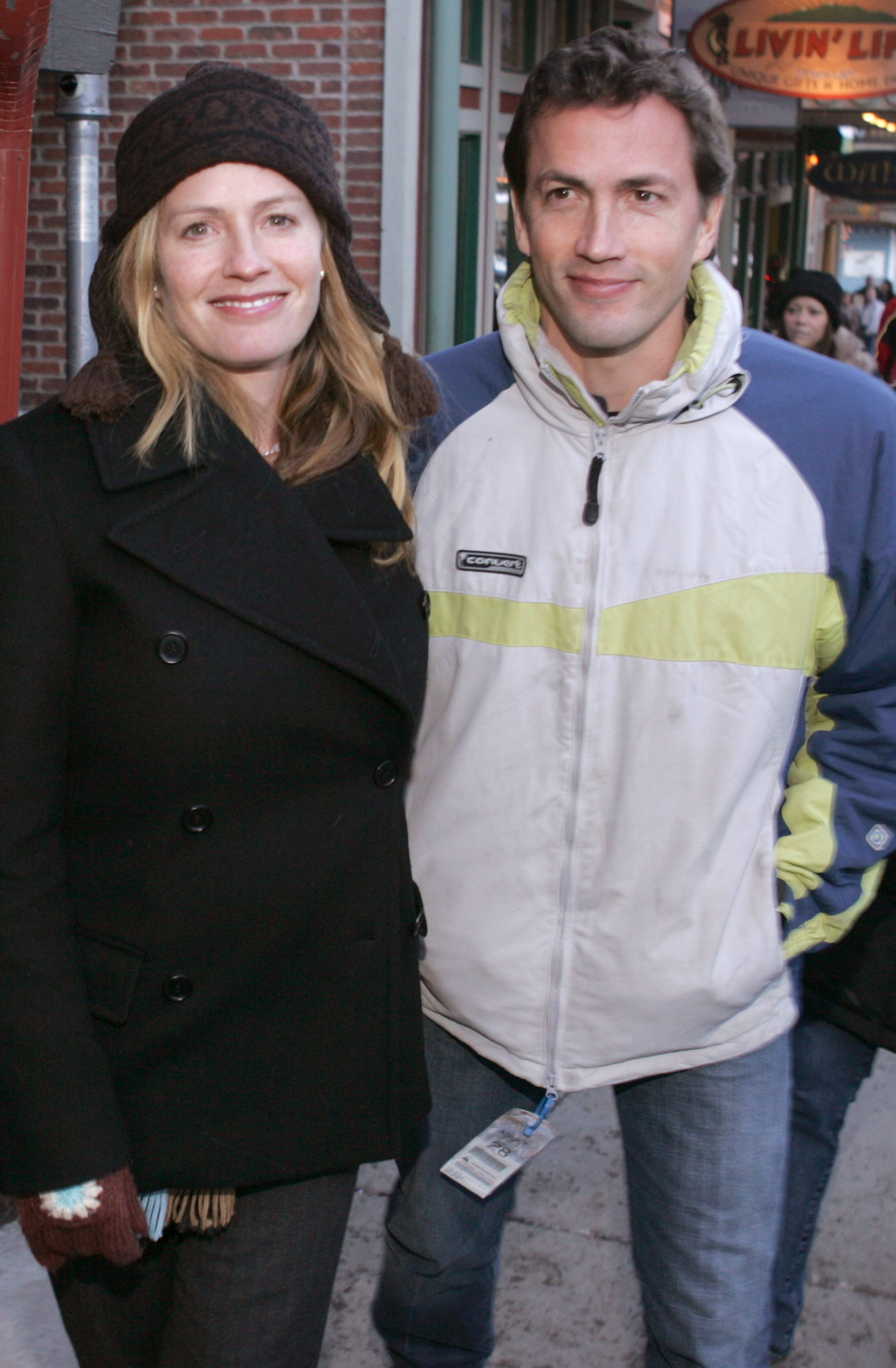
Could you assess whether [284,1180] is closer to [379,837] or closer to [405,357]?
[379,837]

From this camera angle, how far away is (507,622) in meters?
2.22

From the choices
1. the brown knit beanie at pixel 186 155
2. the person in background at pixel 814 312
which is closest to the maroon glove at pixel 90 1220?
the brown knit beanie at pixel 186 155

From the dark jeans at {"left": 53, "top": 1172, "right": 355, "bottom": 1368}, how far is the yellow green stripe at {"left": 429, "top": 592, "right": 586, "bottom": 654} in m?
0.81

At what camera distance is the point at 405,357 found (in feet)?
7.44

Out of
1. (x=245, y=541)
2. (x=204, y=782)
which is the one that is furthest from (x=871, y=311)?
(x=204, y=782)

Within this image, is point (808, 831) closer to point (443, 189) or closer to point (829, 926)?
point (829, 926)

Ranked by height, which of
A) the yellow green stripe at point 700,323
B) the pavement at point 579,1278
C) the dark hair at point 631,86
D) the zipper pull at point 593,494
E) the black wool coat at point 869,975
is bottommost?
the pavement at point 579,1278

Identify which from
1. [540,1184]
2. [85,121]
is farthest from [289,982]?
[85,121]

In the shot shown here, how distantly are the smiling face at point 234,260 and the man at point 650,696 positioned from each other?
1.34 feet

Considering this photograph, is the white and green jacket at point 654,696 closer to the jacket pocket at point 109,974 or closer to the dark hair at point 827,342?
the jacket pocket at point 109,974

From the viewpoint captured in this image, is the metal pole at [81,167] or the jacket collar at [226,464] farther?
the metal pole at [81,167]

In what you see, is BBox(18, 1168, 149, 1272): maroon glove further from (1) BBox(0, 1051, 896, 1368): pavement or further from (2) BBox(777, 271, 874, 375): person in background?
(2) BBox(777, 271, 874, 375): person in background

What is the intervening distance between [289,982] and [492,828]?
43cm

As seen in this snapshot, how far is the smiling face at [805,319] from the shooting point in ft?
25.4
